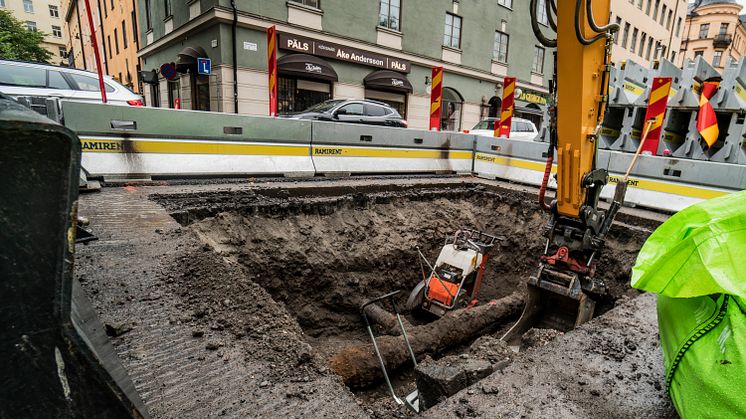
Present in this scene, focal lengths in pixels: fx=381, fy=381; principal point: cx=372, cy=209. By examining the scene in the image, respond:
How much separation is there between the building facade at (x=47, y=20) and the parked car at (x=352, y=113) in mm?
63307

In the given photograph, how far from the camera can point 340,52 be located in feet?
52.3

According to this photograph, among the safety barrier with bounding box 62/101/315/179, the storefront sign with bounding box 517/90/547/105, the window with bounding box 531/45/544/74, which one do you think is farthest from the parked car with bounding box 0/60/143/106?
the window with bounding box 531/45/544/74

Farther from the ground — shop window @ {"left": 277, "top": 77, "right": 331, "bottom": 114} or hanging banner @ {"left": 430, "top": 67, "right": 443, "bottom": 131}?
shop window @ {"left": 277, "top": 77, "right": 331, "bottom": 114}

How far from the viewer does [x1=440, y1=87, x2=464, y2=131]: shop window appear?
2142 cm

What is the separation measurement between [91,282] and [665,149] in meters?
10.7

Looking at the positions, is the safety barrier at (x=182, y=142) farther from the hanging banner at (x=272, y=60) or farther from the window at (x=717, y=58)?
the window at (x=717, y=58)

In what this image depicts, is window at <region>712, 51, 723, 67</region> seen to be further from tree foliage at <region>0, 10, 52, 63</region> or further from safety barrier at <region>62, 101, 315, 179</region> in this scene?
tree foliage at <region>0, 10, 52, 63</region>

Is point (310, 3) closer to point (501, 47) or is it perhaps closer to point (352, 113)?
point (352, 113)

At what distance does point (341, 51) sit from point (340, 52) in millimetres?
80

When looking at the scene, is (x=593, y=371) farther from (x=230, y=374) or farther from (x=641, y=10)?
(x=641, y=10)

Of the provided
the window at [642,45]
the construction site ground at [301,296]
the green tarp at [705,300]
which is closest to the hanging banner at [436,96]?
the construction site ground at [301,296]

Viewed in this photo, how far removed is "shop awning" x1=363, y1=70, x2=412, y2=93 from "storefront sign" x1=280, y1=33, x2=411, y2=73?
38 centimetres

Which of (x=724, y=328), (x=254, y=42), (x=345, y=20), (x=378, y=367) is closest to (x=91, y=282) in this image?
(x=378, y=367)

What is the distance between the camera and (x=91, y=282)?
261 centimetres
